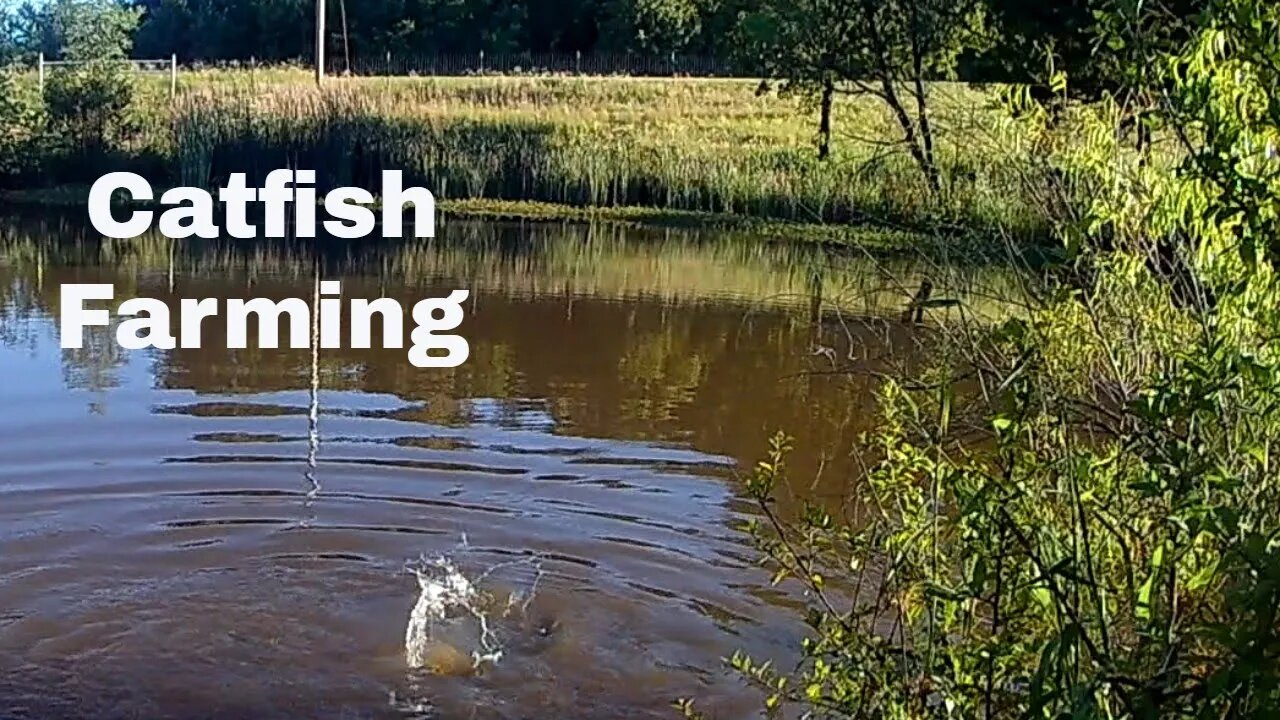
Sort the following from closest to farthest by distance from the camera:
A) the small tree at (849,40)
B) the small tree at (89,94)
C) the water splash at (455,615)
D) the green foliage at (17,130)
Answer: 1. the water splash at (455,615)
2. the small tree at (849,40)
3. the green foliage at (17,130)
4. the small tree at (89,94)

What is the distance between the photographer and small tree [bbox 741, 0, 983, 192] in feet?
82.4

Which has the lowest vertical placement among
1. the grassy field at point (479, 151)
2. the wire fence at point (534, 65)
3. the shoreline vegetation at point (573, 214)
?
the shoreline vegetation at point (573, 214)

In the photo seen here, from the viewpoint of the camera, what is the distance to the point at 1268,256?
2.96 metres

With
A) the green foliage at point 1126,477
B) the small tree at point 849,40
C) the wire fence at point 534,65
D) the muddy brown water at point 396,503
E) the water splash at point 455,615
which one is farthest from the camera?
the wire fence at point 534,65

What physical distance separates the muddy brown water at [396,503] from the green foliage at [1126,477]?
82 cm

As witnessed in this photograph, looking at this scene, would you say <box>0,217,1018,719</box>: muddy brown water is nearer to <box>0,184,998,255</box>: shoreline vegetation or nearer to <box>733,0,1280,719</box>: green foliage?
<box>733,0,1280,719</box>: green foliage

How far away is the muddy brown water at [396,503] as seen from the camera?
6555mm

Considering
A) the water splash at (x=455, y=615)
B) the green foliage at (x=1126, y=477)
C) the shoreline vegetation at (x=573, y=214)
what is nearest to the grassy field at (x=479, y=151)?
the shoreline vegetation at (x=573, y=214)

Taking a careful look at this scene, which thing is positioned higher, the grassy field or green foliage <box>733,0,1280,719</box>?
the grassy field

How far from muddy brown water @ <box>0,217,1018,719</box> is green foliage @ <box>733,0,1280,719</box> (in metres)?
0.82

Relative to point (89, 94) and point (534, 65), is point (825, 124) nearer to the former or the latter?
point (89, 94)

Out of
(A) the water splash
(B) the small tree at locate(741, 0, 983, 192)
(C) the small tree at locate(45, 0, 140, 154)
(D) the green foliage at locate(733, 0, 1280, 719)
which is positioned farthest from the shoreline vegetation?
(D) the green foliage at locate(733, 0, 1280, 719)

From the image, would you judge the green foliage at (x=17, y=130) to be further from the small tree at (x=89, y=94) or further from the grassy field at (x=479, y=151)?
the grassy field at (x=479, y=151)

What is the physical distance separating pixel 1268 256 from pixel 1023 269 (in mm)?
1735
